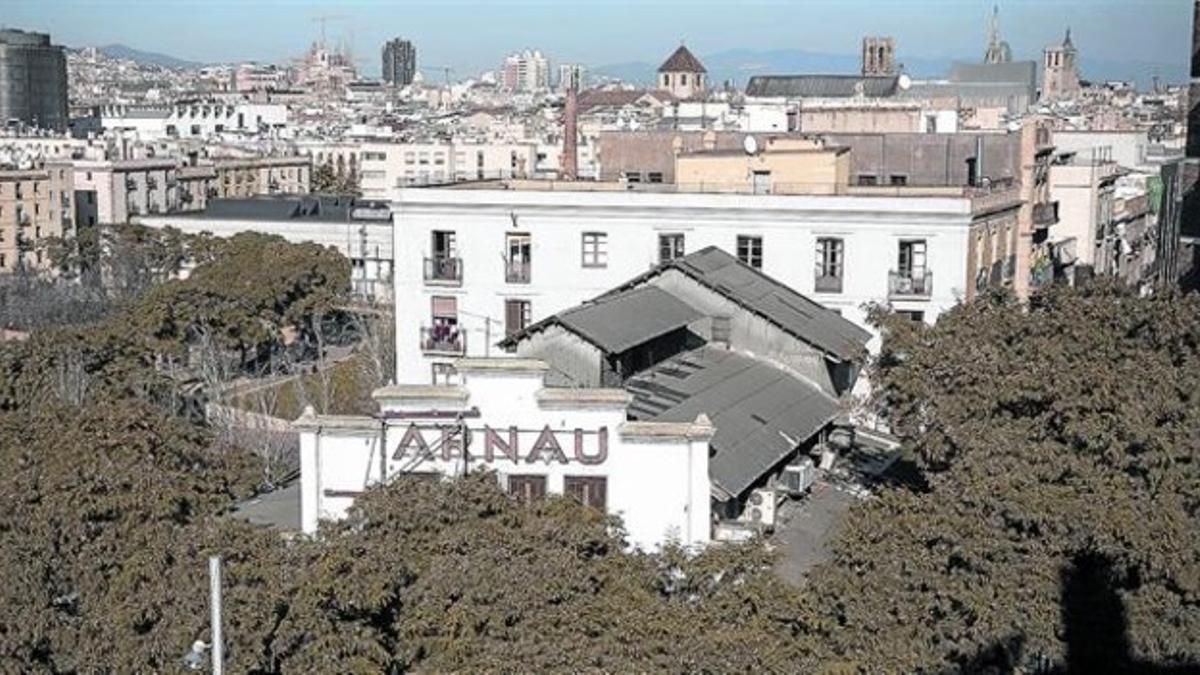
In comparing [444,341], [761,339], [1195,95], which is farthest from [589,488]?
[1195,95]

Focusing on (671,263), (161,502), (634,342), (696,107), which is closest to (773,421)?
(634,342)

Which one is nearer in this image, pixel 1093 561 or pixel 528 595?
pixel 528 595

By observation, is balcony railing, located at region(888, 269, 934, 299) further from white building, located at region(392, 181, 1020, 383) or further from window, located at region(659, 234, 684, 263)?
window, located at region(659, 234, 684, 263)

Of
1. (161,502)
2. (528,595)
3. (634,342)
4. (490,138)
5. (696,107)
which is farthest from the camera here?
(490,138)

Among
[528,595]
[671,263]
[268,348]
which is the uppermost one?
[671,263]

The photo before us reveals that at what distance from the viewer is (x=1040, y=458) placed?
22453 millimetres

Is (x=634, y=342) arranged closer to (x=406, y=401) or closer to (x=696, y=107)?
(x=406, y=401)

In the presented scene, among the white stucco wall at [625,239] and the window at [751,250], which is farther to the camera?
the window at [751,250]

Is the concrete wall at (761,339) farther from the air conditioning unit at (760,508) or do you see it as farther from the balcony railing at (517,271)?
the balcony railing at (517,271)

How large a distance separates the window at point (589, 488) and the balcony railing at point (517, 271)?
24.8 m

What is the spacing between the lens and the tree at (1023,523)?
789 inches

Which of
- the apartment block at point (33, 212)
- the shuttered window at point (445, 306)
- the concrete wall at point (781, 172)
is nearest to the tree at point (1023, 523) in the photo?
the concrete wall at point (781, 172)

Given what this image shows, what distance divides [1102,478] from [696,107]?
367 ft

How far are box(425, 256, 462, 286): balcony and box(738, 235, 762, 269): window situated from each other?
9106mm
